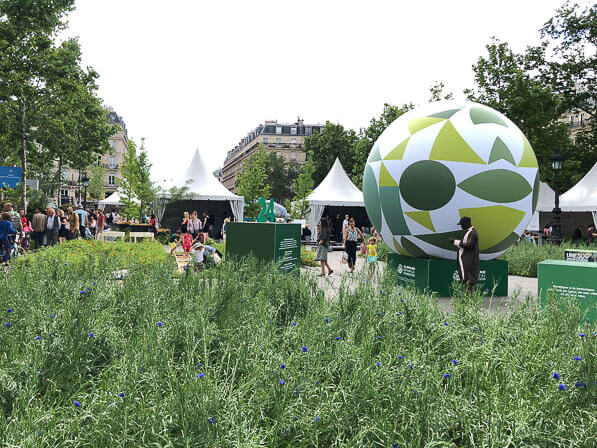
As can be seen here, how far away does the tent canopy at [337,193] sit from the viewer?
1022 inches

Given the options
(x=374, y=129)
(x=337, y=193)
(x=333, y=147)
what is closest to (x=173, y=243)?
(x=337, y=193)

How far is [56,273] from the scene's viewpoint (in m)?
6.01

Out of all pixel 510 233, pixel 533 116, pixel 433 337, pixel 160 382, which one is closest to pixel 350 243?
pixel 510 233

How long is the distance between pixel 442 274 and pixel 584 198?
66.2ft

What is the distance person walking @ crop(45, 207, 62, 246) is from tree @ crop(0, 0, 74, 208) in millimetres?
5418

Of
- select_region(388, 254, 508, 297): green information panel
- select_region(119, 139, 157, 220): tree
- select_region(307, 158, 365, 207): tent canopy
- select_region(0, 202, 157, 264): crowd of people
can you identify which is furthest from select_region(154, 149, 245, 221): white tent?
select_region(388, 254, 508, 297): green information panel

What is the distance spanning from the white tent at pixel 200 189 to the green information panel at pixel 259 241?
1784cm

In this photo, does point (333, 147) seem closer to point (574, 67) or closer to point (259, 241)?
point (574, 67)

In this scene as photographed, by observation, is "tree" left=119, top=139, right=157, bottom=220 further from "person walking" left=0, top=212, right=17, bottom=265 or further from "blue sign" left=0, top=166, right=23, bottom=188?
"person walking" left=0, top=212, right=17, bottom=265

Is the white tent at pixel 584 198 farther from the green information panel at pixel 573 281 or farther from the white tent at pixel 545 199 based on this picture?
the green information panel at pixel 573 281

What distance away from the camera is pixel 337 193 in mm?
26672

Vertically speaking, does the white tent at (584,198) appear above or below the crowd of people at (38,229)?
above

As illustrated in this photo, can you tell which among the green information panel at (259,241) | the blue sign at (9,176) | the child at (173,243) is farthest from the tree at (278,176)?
the green information panel at (259,241)

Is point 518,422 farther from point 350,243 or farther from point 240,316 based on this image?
point 350,243
